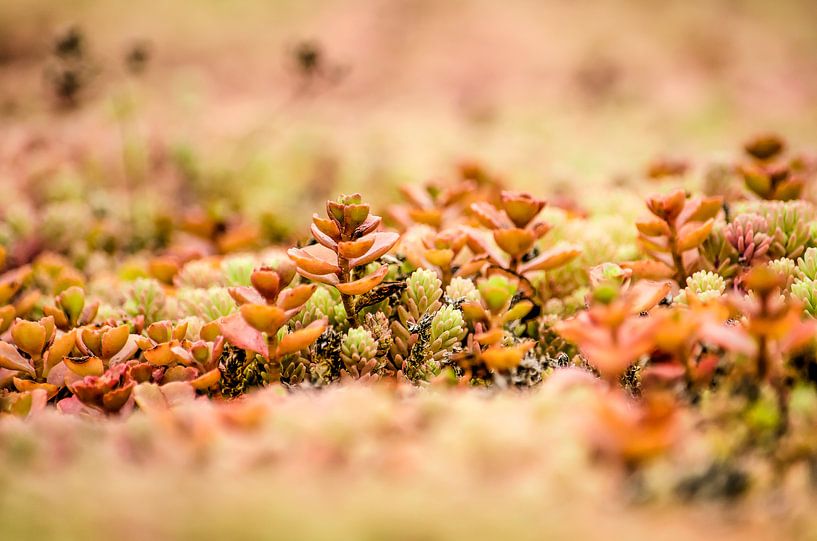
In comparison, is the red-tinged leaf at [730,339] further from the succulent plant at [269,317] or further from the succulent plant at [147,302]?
the succulent plant at [147,302]

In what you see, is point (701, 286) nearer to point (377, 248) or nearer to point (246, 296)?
point (377, 248)

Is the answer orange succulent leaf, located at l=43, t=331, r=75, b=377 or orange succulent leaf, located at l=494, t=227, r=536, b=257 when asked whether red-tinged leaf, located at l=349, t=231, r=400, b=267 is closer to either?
orange succulent leaf, located at l=494, t=227, r=536, b=257

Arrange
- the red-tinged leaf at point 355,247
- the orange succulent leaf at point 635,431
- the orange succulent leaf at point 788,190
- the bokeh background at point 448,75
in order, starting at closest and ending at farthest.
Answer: the orange succulent leaf at point 635,431
the red-tinged leaf at point 355,247
the orange succulent leaf at point 788,190
the bokeh background at point 448,75

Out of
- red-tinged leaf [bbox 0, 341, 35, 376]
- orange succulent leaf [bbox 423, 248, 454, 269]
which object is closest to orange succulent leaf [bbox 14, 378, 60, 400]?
red-tinged leaf [bbox 0, 341, 35, 376]

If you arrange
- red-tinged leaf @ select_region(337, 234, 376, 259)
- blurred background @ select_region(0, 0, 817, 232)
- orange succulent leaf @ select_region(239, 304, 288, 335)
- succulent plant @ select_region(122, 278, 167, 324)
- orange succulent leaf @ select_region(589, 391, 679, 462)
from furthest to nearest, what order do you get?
blurred background @ select_region(0, 0, 817, 232) → succulent plant @ select_region(122, 278, 167, 324) → red-tinged leaf @ select_region(337, 234, 376, 259) → orange succulent leaf @ select_region(239, 304, 288, 335) → orange succulent leaf @ select_region(589, 391, 679, 462)

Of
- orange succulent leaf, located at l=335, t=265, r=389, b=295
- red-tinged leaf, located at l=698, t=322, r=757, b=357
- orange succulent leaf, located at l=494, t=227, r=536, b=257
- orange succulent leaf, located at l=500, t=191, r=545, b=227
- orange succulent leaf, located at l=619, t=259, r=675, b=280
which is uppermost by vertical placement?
orange succulent leaf, located at l=500, t=191, r=545, b=227

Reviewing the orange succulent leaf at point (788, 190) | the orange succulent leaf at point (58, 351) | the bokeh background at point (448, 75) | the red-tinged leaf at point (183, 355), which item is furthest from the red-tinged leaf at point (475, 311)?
the bokeh background at point (448, 75)
